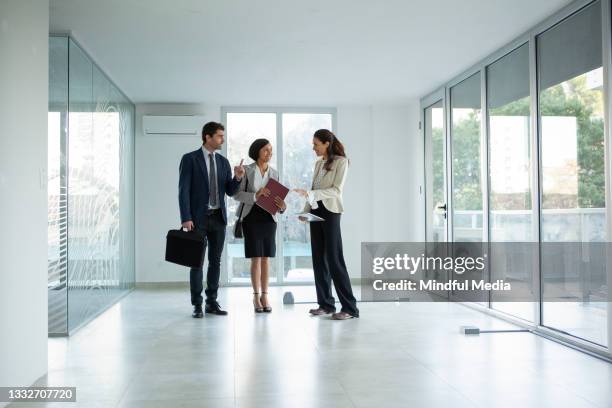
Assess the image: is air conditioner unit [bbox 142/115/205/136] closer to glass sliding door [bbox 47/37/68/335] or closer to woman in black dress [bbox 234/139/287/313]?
woman in black dress [bbox 234/139/287/313]

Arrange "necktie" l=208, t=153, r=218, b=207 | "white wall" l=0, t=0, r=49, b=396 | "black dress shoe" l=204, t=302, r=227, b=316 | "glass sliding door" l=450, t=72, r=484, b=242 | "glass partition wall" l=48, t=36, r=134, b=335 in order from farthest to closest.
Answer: "glass sliding door" l=450, t=72, r=484, b=242 < "black dress shoe" l=204, t=302, r=227, b=316 < "necktie" l=208, t=153, r=218, b=207 < "glass partition wall" l=48, t=36, r=134, b=335 < "white wall" l=0, t=0, r=49, b=396

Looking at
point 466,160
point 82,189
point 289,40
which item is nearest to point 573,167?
point 466,160

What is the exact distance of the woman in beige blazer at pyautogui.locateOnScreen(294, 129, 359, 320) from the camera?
4.76 meters

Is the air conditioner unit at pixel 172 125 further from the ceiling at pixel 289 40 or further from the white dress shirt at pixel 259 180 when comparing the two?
the white dress shirt at pixel 259 180

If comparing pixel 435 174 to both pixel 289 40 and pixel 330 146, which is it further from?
pixel 289 40

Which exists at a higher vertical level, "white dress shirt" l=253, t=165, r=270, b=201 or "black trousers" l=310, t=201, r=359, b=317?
"white dress shirt" l=253, t=165, r=270, b=201

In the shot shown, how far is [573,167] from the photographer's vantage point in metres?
4.04

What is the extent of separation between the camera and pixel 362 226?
7793 millimetres

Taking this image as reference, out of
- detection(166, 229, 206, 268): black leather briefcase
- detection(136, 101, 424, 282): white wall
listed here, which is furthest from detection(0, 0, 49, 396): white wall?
detection(136, 101, 424, 282): white wall

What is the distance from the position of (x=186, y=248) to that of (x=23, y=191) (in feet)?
5.98

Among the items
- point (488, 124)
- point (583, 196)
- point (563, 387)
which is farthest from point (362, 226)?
point (563, 387)

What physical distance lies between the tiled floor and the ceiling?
2.21 metres

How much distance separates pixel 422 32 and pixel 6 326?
3.45m

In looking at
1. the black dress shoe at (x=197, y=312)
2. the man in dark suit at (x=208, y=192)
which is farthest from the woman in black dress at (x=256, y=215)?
the black dress shoe at (x=197, y=312)
